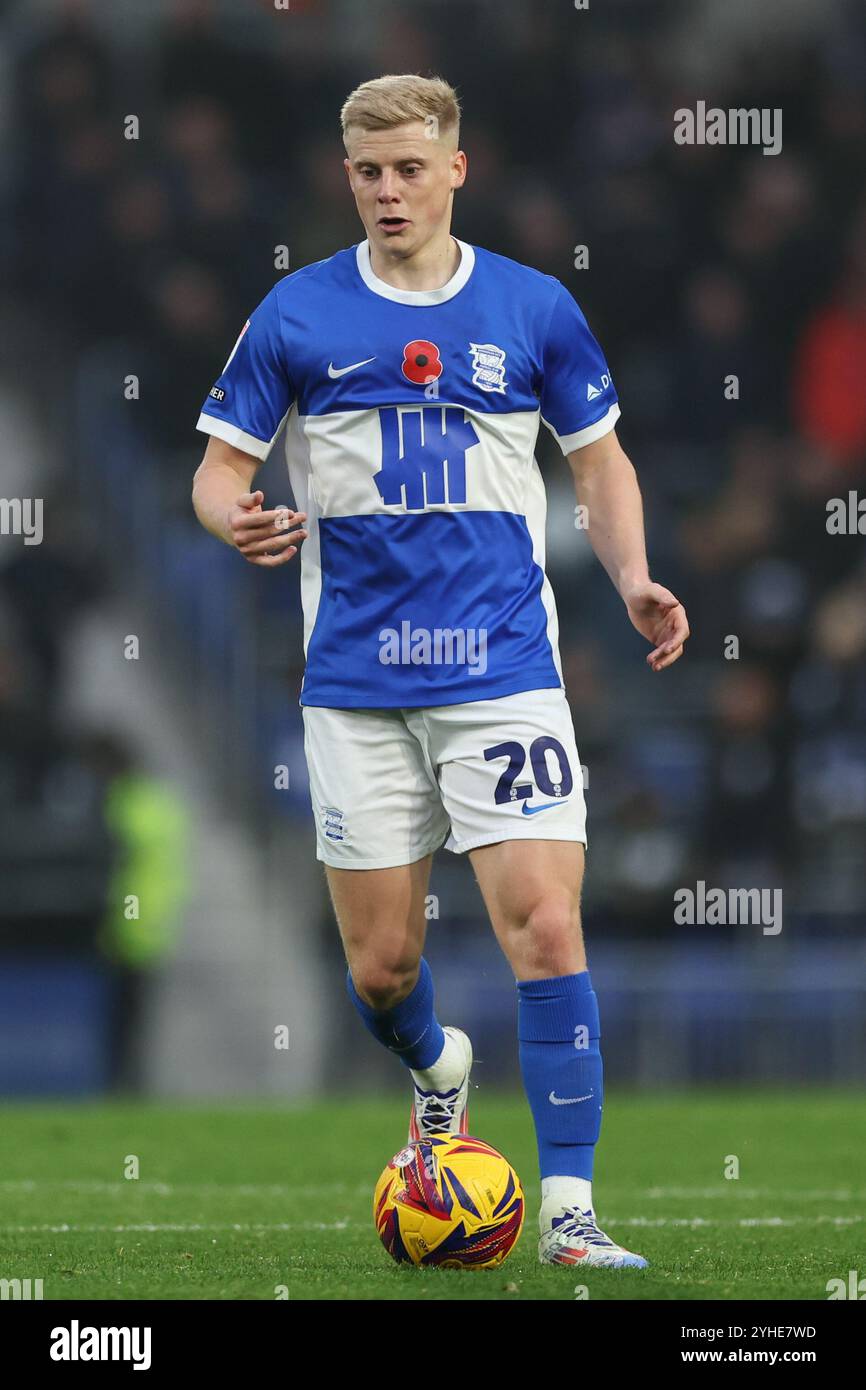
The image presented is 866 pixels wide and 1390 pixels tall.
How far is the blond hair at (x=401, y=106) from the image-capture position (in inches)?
165

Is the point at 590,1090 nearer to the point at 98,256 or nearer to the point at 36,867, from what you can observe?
the point at 36,867

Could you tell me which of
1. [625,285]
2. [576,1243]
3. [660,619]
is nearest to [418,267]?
[660,619]

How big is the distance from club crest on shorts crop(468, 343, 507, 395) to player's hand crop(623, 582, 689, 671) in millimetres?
486

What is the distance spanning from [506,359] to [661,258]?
8.21 metres

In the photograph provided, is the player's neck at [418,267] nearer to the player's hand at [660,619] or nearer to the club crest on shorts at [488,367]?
the club crest on shorts at [488,367]

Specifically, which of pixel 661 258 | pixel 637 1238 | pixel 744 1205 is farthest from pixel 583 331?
pixel 661 258

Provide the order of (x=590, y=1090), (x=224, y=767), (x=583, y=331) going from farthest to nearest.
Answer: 1. (x=224, y=767)
2. (x=583, y=331)
3. (x=590, y=1090)

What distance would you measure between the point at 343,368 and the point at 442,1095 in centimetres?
155

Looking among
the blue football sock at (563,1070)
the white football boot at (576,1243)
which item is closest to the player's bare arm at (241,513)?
the blue football sock at (563,1070)

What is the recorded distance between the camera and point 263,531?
12.8 feet

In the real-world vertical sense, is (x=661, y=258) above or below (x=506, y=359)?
above

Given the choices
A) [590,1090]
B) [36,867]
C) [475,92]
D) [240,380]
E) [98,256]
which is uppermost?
[475,92]

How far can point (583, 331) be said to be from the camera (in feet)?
14.4

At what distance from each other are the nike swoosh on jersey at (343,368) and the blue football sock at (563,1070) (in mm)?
1227
